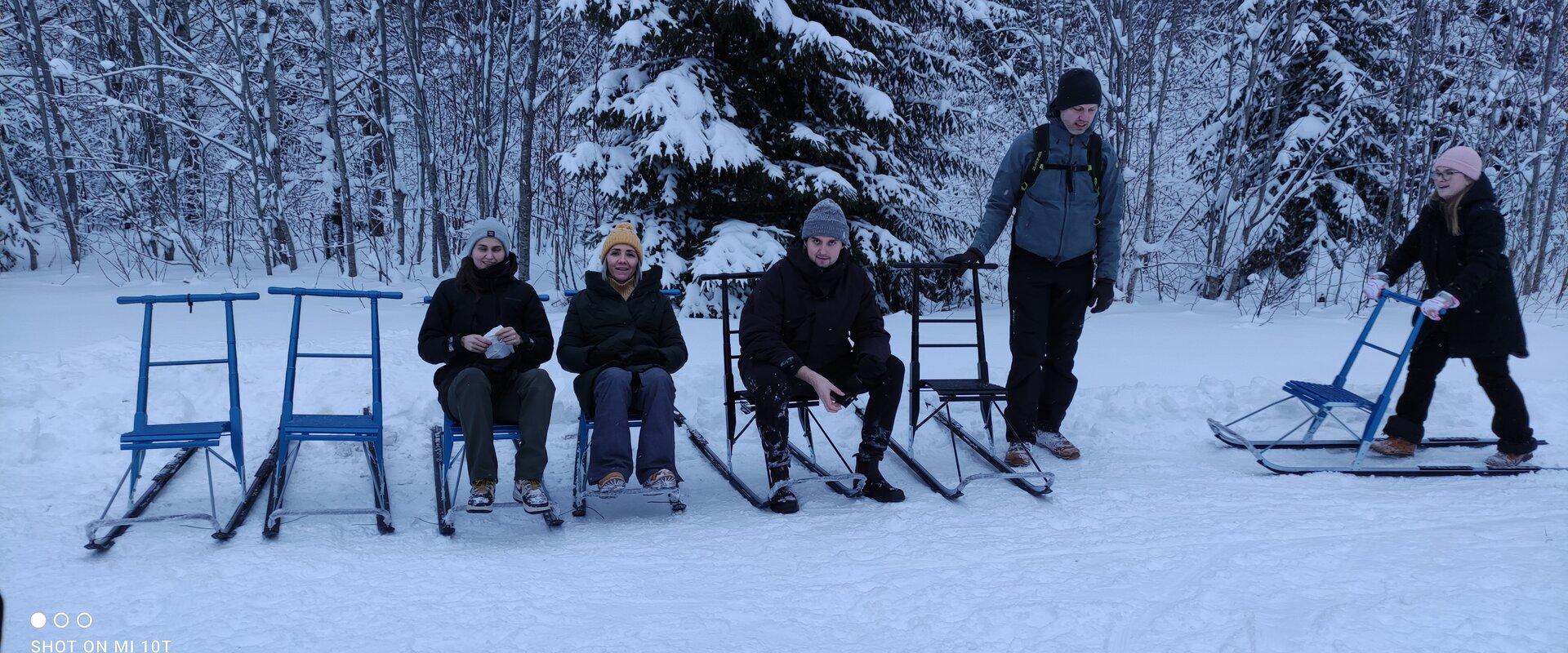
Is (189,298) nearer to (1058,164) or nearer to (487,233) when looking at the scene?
(487,233)

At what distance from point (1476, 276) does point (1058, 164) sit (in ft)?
6.55

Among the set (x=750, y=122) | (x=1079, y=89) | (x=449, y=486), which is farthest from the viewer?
(x=750, y=122)

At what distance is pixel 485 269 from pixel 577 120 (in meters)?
4.69

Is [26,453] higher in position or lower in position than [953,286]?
lower

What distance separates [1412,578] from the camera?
3006 mm

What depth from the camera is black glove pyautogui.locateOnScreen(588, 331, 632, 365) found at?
4105 mm

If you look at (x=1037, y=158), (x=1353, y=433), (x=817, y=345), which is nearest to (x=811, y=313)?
(x=817, y=345)

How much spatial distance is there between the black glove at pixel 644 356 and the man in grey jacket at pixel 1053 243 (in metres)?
1.51

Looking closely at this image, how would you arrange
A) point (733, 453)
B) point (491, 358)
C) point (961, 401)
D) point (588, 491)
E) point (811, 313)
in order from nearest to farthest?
point (588, 491)
point (491, 358)
point (811, 313)
point (961, 401)
point (733, 453)

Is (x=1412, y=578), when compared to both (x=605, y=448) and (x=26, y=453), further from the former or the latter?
(x=26, y=453)

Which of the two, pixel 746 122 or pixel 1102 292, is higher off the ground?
pixel 746 122

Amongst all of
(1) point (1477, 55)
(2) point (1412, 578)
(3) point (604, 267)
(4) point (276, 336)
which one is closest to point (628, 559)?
(3) point (604, 267)

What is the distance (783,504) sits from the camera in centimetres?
396

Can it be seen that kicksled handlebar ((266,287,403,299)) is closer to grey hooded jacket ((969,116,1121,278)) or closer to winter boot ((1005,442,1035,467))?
grey hooded jacket ((969,116,1121,278))
